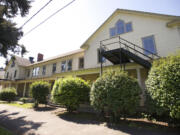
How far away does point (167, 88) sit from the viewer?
5012 mm

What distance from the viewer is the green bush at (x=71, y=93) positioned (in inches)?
351

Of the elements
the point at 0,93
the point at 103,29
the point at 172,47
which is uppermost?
the point at 103,29

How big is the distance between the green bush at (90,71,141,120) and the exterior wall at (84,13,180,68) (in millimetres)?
5442

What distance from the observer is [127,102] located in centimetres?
604

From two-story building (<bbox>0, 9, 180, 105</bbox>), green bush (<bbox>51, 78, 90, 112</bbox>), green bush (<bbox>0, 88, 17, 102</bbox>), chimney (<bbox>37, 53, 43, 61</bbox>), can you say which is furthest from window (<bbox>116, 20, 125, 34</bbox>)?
chimney (<bbox>37, 53, 43, 61</bbox>)

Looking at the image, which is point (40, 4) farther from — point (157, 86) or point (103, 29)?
point (103, 29)

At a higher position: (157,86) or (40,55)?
(40,55)

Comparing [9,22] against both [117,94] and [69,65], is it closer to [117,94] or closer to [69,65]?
[69,65]

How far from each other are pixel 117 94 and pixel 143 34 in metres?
7.77

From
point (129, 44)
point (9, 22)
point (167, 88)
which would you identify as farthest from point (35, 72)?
point (167, 88)

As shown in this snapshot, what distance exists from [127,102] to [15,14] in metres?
12.9

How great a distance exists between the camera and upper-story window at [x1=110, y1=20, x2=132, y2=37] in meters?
12.2

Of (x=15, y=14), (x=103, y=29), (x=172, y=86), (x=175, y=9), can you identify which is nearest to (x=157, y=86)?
(x=172, y=86)

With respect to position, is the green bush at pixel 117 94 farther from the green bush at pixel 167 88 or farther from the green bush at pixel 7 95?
the green bush at pixel 7 95
